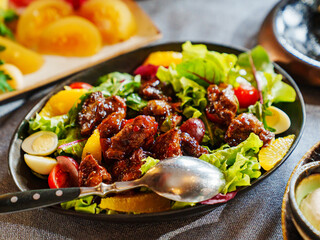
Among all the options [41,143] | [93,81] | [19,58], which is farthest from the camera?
[19,58]

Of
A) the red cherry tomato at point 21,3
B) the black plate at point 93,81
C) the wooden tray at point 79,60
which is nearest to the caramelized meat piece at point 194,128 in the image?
the black plate at point 93,81

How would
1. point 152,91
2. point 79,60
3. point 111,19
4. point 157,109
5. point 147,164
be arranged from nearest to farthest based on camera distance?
point 147,164 → point 157,109 → point 152,91 → point 79,60 → point 111,19

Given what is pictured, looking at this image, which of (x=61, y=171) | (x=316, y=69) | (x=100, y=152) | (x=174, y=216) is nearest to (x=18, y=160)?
(x=61, y=171)

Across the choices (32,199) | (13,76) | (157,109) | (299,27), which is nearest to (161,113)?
(157,109)

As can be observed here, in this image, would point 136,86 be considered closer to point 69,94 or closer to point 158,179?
point 69,94

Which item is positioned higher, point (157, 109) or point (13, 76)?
point (157, 109)

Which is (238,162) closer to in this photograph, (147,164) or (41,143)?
(147,164)

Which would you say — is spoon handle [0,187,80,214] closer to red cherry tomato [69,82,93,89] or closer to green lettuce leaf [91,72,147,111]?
green lettuce leaf [91,72,147,111]

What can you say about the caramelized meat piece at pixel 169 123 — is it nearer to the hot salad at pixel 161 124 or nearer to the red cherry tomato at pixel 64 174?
the hot salad at pixel 161 124
